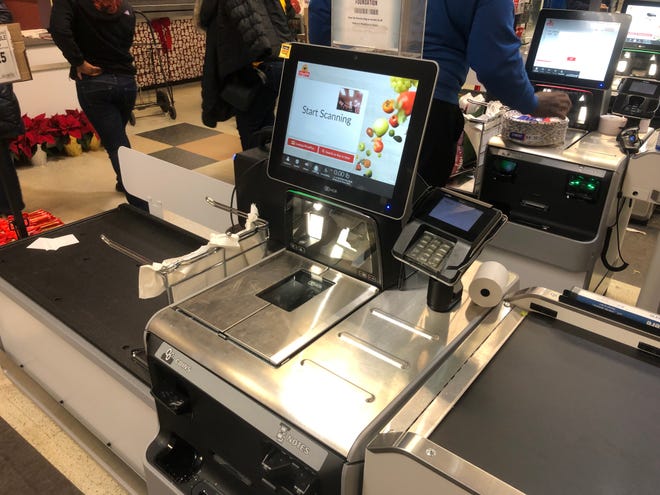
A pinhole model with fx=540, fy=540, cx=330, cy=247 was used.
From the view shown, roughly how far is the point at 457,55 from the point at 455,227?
0.92 meters

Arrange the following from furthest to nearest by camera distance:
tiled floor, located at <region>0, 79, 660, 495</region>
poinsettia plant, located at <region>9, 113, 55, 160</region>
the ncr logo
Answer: poinsettia plant, located at <region>9, 113, 55, 160</region> → tiled floor, located at <region>0, 79, 660, 495</region> → the ncr logo

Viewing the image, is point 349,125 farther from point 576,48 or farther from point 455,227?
point 576,48

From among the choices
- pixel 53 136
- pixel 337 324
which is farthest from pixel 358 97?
pixel 53 136

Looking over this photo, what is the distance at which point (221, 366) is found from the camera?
3.14 ft

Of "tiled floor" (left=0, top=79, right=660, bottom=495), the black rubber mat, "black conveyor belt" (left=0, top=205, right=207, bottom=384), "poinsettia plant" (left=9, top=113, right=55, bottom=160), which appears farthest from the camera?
"poinsettia plant" (left=9, top=113, right=55, bottom=160)

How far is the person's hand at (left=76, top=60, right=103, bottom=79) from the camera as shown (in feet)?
9.70

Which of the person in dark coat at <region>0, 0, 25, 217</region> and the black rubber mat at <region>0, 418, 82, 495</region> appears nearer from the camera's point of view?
the black rubber mat at <region>0, 418, 82, 495</region>

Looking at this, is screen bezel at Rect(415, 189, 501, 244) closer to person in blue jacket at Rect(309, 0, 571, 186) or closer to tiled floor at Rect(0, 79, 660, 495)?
person in blue jacket at Rect(309, 0, 571, 186)

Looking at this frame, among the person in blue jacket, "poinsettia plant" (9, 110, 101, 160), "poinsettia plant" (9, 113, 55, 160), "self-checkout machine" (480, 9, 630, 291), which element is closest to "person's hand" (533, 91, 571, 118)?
"self-checkout machine" (480, 9, 630, 291)

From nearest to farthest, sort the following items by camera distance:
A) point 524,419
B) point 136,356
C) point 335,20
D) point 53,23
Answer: point 524,419 < point 335,20 < point 136,356 < point 53,23

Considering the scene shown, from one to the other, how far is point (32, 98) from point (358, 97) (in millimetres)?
4236

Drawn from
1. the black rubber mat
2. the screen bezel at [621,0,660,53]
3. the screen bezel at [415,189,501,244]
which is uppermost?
the screen bezel at [621,0,660,53]

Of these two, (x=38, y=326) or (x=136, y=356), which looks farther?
(x=38, y=326)

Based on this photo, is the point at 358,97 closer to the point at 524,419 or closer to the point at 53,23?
the point at 524,419
